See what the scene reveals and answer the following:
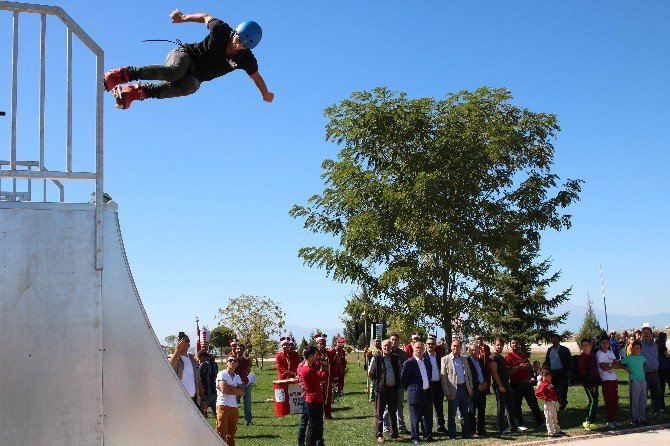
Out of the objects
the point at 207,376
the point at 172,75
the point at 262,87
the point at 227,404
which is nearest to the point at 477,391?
the point at 207,376

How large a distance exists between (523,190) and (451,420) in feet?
24.1

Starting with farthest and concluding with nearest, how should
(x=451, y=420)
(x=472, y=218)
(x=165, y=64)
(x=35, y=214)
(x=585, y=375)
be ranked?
(x=472, y=218) < (x=585, y=375) < (x=451, y=420) < (x=165, y=64) < (x=35, y=214)

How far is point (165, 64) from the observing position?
17.3 feet

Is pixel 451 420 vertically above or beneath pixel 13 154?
beneath

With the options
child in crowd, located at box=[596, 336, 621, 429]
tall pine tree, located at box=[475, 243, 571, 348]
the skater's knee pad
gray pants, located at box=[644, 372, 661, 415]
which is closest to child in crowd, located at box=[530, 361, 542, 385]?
child in crowd, located at box=[596, 336, 621, 429]

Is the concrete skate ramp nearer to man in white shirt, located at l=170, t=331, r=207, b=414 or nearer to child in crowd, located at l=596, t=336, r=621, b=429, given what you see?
man in white shirt, located at l=170, t=331, r=207, b=414

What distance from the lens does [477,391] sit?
15.1m

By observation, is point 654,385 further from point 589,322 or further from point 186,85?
point 589,322

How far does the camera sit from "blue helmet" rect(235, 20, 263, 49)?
5121mm

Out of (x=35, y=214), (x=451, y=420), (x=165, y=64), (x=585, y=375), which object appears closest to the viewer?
(x=35, y=214)

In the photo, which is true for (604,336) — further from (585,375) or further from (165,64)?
(165,64)

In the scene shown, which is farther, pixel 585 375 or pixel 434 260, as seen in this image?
pixel 434 260

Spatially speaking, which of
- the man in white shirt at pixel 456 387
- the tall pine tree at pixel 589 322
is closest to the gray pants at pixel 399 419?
the man in white shirt at pixel 456 387

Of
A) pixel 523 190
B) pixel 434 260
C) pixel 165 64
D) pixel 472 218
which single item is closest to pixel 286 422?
pixel 434 260
